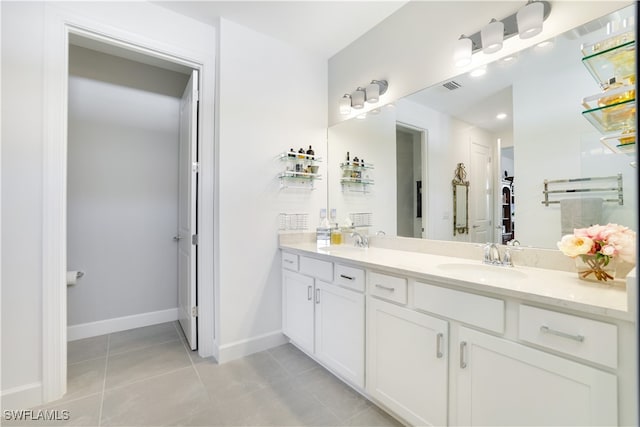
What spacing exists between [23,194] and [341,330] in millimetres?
2030

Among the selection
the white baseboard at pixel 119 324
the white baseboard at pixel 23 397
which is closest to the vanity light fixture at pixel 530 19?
the white baseboard at pixel 23 397

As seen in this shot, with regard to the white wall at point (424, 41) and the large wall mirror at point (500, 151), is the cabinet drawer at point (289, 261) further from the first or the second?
the white wall at point (424, 41)

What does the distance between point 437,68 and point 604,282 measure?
1.47 meters

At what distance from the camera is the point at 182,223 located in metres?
2.67

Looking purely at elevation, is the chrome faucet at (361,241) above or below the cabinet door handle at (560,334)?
above

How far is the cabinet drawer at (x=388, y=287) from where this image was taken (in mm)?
1403

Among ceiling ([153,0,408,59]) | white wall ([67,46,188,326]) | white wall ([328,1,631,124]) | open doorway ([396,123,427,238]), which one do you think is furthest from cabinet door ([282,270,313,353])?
ceiling ([153,0,408,59])

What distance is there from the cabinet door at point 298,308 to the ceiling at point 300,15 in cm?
197

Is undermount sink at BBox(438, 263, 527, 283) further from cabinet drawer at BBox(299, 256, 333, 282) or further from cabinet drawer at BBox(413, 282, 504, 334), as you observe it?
cabinet drawer at BBox(299, 256, 333, 282)

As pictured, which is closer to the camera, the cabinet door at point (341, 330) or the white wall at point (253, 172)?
the cabinet door at point (341, 330)

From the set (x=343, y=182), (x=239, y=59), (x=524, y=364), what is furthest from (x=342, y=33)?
(x=524, y=364)

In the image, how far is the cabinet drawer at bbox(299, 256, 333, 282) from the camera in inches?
73.1

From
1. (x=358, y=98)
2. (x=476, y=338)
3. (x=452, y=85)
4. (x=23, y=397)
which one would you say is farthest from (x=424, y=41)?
(x=23, y=397)

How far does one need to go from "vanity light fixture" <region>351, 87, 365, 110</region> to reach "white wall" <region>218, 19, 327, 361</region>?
49 centimetres
